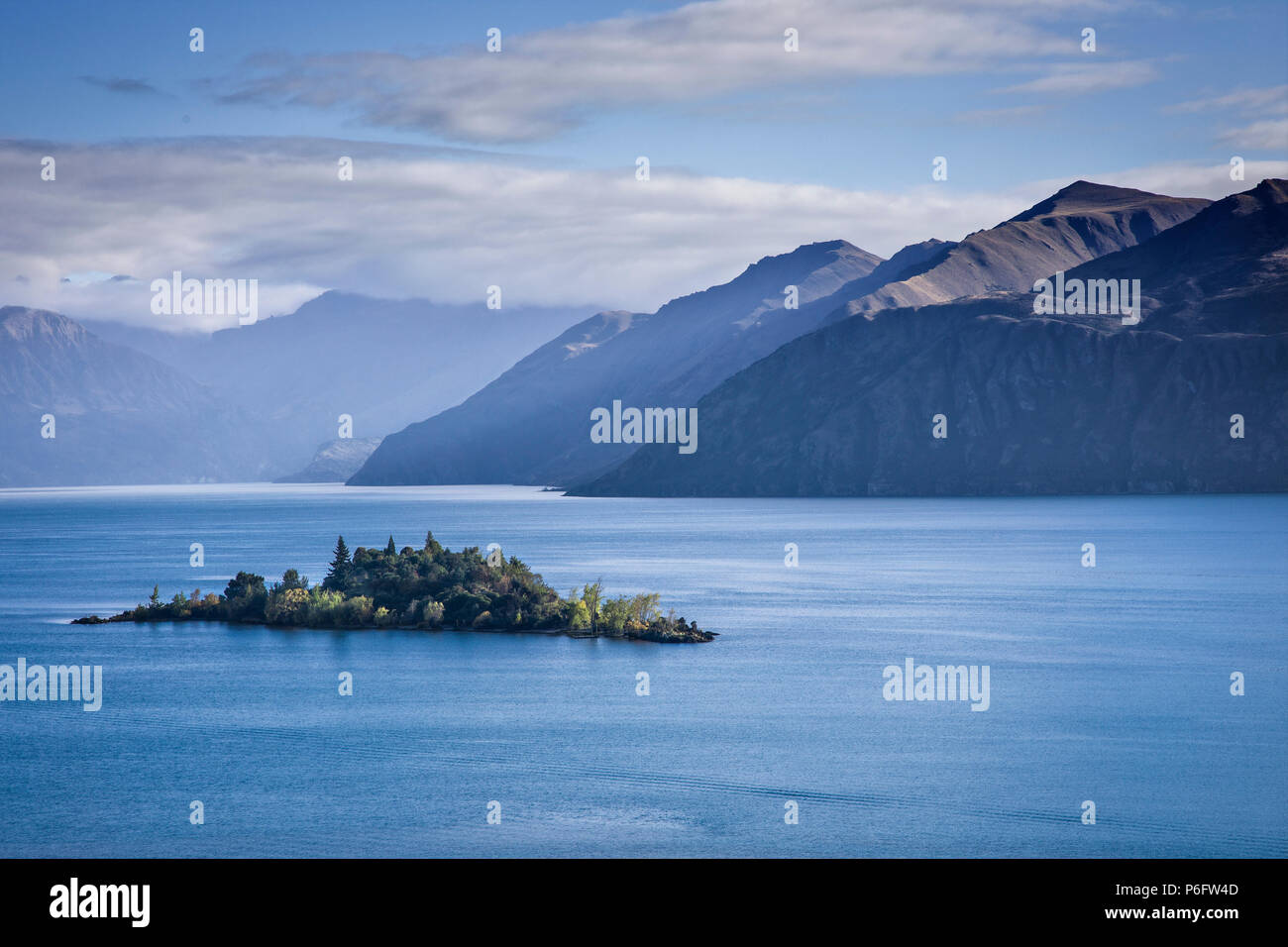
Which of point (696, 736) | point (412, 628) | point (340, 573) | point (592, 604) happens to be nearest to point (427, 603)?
point (412, 628)

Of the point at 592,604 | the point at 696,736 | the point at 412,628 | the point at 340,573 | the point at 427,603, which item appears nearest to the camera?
the point at 696,736

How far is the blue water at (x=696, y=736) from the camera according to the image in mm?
46500

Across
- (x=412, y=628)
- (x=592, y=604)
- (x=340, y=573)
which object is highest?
(x=340, y=573)

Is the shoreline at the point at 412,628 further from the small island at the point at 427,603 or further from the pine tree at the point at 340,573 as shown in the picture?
the pine tree at the point at 340,573

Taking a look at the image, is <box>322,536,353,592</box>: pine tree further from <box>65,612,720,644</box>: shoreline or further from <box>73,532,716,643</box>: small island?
<box>65,612,720,644</box>: shoreline

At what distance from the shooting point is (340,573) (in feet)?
366

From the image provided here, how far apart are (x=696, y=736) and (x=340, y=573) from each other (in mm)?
56962

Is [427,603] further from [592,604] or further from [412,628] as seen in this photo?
[592,604]

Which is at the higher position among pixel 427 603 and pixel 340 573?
pixel 340 573

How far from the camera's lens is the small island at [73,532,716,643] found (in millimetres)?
99688

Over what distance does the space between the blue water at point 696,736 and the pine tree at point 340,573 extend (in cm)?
767
